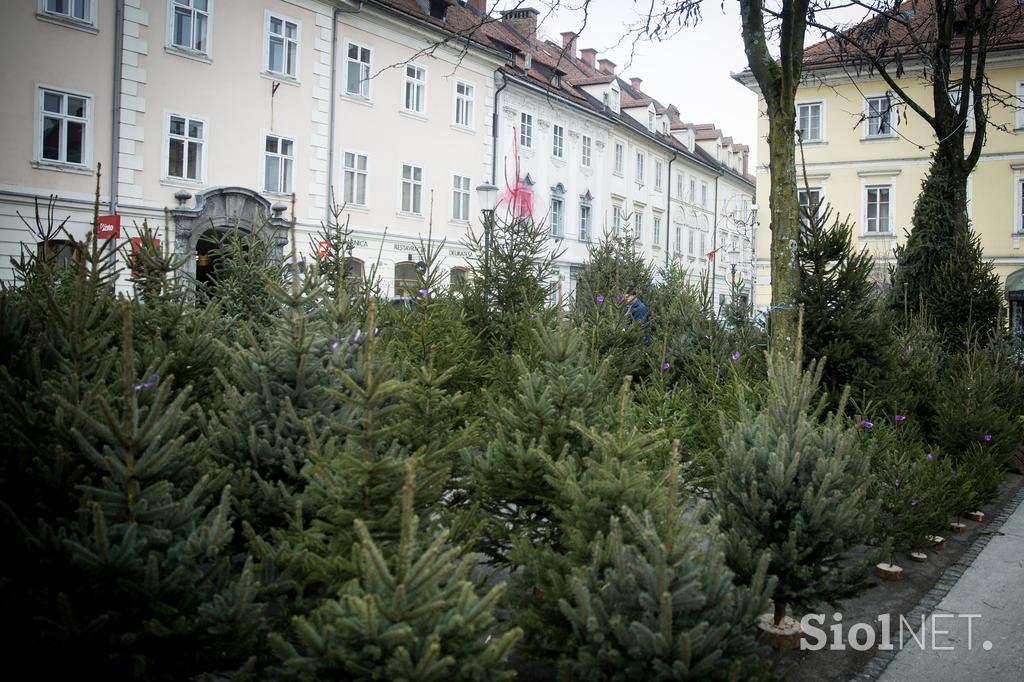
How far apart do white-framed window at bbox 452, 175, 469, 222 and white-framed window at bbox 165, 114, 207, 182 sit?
9.87 metres

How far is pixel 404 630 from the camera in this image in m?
2.74

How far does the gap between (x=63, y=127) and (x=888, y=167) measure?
31626mm

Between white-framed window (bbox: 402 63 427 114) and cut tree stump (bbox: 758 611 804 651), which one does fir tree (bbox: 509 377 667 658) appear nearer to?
cut tree stump (bbox: 758 611 804 651)

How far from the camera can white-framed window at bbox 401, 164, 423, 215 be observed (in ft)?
89.8

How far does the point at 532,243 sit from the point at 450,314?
2.45 meters

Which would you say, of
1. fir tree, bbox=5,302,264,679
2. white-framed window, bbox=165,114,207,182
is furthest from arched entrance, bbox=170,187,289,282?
fir tree, bbox=5,302,264,679

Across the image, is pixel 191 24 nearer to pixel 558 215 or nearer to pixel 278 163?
pixel 278 163

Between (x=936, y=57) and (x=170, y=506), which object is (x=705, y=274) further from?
(x=170, y=506)

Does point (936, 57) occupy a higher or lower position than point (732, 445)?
higher

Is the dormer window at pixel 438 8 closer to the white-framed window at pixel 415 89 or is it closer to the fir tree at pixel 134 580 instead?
the white-framed window at pixel 415 89

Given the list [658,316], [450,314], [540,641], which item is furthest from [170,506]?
[658,316]

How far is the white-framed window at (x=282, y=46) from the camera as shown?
23.0 meters

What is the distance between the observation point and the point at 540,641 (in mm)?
4031

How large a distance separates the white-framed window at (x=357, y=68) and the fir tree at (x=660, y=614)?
24.0 m
